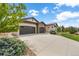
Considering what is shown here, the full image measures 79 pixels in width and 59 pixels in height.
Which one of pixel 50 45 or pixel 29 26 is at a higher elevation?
pixel 29 26

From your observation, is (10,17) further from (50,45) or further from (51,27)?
(50,45)

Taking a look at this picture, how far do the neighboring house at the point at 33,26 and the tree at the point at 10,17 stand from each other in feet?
0.31

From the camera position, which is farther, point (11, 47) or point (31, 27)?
point (31, 27)

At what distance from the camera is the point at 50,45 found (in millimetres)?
3035

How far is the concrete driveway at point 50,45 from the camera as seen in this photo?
9.79 ft

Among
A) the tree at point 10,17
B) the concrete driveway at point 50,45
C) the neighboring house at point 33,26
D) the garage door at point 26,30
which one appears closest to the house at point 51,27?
the neighboring house at point 33,26

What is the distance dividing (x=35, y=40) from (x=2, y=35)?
57 cm

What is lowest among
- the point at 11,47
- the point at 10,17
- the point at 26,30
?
the point at 11,47

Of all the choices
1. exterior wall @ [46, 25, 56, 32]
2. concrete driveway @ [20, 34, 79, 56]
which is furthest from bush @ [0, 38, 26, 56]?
exterior wall @ [46, 25, 56, 32]

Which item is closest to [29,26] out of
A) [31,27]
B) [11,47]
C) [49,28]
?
[31,27]

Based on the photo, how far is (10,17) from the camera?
9.94 feet

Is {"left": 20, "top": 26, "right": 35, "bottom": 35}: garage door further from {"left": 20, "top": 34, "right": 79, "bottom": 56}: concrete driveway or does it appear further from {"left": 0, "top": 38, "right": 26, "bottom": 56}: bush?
{"left": 0, "top": 38, "right": 26, "bottom": 56}: bush

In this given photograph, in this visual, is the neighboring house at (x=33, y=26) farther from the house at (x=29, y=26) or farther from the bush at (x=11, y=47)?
the bush at (x=11, y=47)

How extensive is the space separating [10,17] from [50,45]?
0.84 m
